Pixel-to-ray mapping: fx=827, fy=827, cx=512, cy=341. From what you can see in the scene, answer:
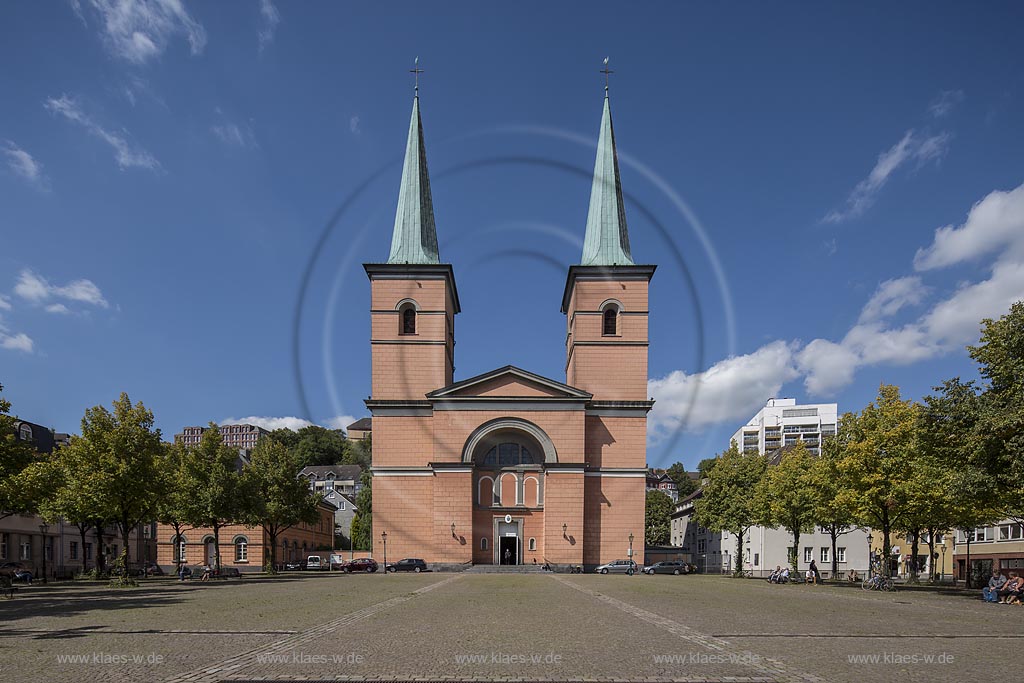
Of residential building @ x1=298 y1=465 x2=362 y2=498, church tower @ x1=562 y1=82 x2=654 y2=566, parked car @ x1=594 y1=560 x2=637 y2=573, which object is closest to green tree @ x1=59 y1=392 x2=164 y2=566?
parked car @ x1=594 y1=560 x2=637 y2=573

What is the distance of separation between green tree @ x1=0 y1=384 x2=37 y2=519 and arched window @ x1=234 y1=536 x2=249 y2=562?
47.5 metres

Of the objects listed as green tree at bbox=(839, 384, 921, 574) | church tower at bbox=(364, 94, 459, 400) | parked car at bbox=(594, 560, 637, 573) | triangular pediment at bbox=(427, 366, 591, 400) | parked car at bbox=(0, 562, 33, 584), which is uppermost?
church tower at bbox=(364, 94, 459, 400)

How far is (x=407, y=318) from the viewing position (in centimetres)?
8219

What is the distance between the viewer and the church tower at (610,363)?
78.3m

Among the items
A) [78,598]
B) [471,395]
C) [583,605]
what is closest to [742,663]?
[583,605]

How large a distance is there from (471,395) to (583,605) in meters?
49.4

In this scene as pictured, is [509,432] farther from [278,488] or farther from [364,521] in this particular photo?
[364,521]

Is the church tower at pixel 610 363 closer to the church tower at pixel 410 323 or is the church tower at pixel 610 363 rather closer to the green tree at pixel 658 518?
the church tower at pixel 410 323

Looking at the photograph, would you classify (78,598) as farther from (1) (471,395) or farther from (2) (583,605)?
(1) (471,395)

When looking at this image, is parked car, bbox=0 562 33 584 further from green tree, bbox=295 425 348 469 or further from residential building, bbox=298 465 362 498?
green tree, bbox=295 425 348 469

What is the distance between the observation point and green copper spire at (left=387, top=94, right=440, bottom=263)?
83.6 m

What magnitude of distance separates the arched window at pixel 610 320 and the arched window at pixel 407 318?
18.8 meters

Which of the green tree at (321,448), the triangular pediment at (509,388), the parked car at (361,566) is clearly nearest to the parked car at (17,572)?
the parked car at (361,566)

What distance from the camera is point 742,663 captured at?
48.5ft
